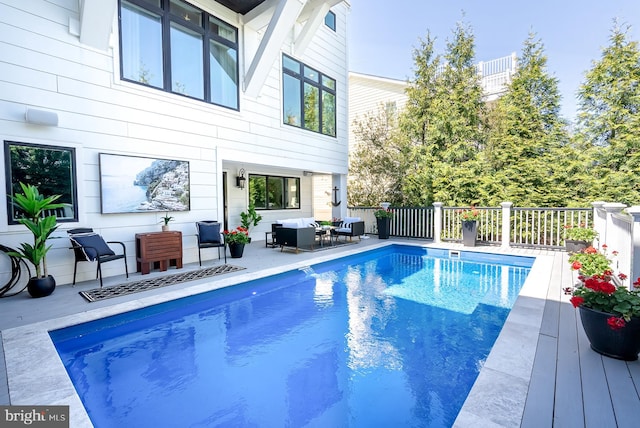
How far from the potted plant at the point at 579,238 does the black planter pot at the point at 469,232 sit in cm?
207

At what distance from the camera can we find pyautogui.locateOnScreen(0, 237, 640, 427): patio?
190cm

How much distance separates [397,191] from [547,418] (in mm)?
10381

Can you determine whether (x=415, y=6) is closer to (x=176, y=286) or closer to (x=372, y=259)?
(x=372, y=259)

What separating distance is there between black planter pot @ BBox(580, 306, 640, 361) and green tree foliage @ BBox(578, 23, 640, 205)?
8.19m

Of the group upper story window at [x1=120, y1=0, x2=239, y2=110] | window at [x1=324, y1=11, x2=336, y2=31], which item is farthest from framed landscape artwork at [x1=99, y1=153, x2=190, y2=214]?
window at [x1=324, y1=11, x2=336, y2=31]

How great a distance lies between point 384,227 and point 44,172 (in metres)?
8.73

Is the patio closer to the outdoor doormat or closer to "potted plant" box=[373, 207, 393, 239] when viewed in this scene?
the outdoor doormat

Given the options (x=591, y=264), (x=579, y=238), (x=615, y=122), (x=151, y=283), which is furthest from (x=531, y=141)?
(x=151, y=283)

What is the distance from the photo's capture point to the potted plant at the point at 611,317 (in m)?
2.32

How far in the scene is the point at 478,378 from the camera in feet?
7.57

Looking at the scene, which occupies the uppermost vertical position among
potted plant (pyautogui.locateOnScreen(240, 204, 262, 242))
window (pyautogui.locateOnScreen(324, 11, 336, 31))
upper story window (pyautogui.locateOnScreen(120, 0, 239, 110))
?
window (pyautogui.locateOnScreen(324, 11, 336, 31))

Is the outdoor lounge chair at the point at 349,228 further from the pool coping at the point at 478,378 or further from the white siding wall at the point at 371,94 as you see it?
the pool coping at the point at 478,378

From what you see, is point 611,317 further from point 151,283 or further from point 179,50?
point 179,50

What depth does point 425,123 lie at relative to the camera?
1108 centimetres
